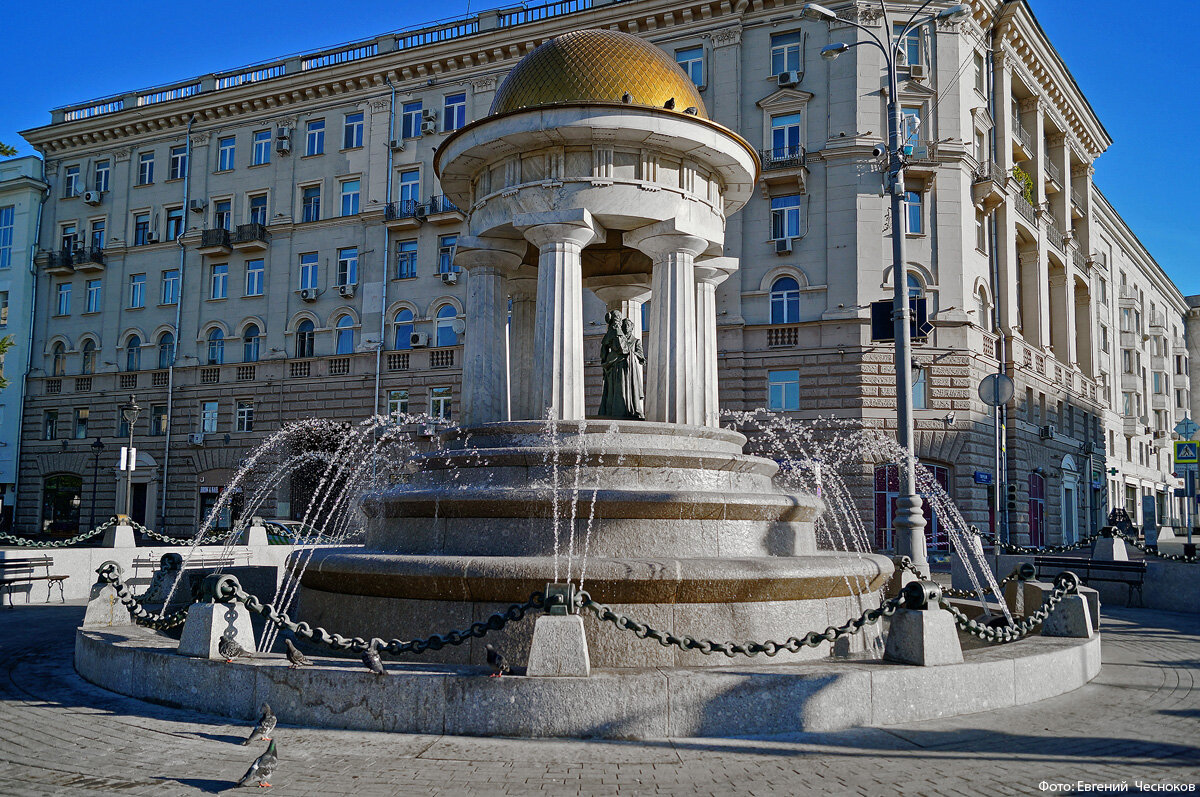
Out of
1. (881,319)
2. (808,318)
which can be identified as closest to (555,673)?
(881,319)

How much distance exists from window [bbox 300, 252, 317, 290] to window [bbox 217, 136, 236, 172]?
6828 mm

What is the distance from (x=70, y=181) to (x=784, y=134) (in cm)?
3767

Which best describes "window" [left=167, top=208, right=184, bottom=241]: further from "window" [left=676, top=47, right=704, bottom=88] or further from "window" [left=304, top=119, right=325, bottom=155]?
"window" [left=676, top=47, right=704, bottom=88]

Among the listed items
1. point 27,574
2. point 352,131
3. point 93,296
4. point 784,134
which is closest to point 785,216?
point 784,134

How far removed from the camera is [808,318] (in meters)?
30.7

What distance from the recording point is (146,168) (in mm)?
44781

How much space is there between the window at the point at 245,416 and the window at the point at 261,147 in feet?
37.2

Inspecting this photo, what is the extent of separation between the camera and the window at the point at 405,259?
3825 centimetres

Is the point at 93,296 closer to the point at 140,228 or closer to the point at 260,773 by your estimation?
the point at 140,228

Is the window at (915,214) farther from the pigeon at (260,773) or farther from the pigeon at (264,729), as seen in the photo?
the pigeon at (260,773)

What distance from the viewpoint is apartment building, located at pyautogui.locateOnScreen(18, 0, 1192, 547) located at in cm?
3048

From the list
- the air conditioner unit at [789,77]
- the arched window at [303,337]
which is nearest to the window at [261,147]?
the arched window at [303,337]

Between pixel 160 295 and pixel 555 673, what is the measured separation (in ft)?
141

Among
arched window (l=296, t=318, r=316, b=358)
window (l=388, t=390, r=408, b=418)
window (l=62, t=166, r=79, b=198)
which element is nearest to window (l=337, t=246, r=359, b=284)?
arched window (l=296, t=318, r=316, b=358)
